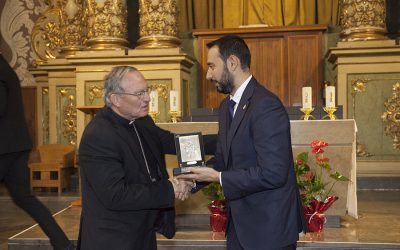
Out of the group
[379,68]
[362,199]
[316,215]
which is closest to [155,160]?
[316,215]

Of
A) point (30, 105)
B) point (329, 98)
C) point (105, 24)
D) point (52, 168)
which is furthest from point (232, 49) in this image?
point (30, 105)

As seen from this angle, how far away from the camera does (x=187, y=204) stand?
5691 mm

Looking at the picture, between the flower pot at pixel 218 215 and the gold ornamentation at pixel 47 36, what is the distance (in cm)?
553

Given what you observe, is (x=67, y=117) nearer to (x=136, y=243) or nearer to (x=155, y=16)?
(x=155, y=16)

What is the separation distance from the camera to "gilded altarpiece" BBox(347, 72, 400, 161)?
26.3 ft

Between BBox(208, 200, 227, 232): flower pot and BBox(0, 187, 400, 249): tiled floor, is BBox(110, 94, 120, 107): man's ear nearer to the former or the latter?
BBox(0, 187, 400, 249): tiled floor

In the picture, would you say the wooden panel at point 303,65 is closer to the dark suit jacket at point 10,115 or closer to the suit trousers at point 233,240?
the dark suit jacket at point 10,115

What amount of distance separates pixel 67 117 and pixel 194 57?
202cm

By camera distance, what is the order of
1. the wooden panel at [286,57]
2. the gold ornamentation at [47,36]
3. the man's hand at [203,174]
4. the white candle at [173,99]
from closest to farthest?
the man's hand at [203,174] → the white candle at [173,99] → the wooden panel at [286,57] → the gold ornamentation at [47,36]

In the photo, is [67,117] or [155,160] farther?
[67,117]

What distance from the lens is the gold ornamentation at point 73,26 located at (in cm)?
951

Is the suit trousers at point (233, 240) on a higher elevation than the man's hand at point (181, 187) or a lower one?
lower

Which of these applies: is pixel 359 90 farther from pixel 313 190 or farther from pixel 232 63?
pixel 232 63

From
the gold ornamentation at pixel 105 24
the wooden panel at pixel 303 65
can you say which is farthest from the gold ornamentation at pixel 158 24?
the wooden panel at pixel 303 65
